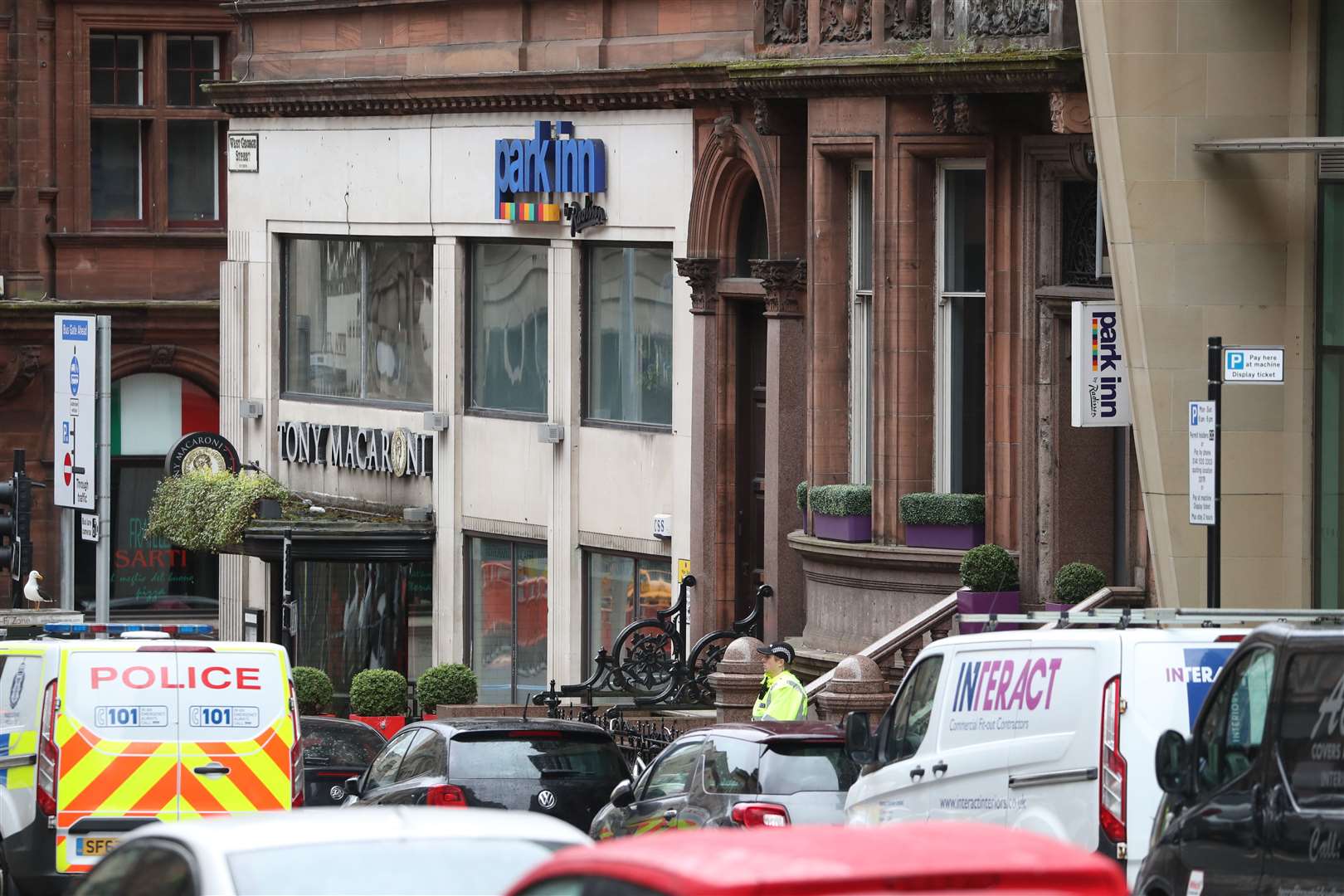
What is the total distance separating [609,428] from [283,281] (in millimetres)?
9130

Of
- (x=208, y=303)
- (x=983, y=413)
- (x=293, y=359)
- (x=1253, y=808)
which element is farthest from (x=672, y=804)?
(x=208, y=303)

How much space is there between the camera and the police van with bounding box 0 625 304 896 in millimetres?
16297

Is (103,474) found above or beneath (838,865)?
above

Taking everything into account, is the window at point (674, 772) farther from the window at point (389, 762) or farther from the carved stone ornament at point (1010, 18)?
the carved stone ornament at point (1010, 18)

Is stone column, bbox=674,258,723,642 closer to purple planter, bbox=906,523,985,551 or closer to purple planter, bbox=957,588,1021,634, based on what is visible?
purple planter, bbox=906,523,985,551

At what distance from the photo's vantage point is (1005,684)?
1391 cm

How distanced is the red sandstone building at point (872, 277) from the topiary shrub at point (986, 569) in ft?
1.94

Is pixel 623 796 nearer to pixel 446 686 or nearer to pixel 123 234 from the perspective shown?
pixel 446 686

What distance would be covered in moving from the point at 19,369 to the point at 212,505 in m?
9.42

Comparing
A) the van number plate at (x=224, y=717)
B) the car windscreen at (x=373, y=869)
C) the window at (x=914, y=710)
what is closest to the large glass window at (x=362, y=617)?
the van number plate at (x=224, y=717)

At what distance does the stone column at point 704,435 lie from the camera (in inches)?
1160

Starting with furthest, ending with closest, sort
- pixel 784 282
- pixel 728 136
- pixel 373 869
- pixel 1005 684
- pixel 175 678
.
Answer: pixel 728 136
pixel 784 282
pixel 175 678
pixel 1005 684
pixel 373 869

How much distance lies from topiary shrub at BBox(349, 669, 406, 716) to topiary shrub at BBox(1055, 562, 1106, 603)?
12375mm

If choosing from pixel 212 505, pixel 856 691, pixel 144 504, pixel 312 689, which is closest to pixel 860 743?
pixel 856 691
